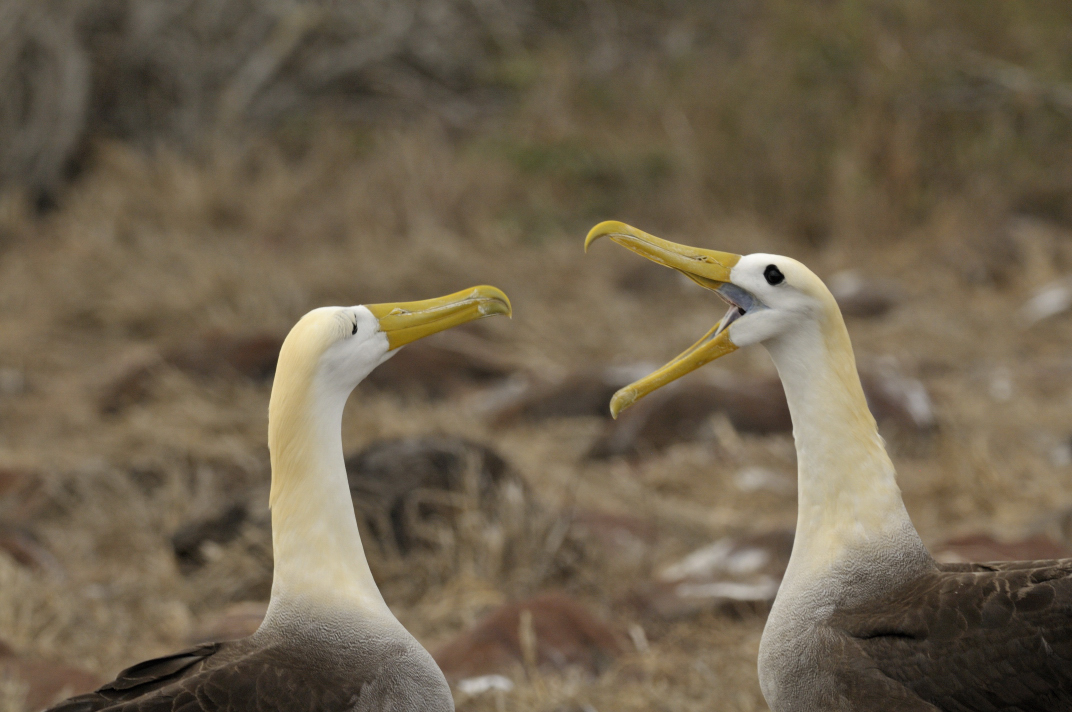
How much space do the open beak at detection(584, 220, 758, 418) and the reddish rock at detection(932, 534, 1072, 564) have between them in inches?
58.7

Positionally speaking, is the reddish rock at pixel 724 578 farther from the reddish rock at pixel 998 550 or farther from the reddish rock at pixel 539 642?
the reddish rock at pixel 998 550

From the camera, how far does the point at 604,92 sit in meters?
11.1

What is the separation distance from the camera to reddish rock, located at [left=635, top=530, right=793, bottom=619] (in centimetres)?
366

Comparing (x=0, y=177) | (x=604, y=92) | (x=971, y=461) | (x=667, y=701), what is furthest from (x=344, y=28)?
(x=667, y=701)

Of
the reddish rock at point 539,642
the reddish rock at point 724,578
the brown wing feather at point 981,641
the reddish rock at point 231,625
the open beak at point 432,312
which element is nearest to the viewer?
the brown wing feather at point 981,641

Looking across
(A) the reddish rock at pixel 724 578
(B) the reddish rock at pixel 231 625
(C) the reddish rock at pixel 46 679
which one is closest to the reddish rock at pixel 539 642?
(A) the reddish rock at pixel 724 578

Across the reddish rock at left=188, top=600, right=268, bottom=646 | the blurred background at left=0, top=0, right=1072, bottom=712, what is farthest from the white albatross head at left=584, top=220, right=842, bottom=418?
the reddish rock at left=188, top=600, right=268, bottom=646

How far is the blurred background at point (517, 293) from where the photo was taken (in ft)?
12.7

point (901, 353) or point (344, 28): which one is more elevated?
point (344, 28)

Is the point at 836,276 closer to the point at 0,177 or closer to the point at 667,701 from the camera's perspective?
the point at 667,701

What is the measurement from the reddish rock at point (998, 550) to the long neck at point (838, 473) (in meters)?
1.29

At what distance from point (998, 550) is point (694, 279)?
176 cm

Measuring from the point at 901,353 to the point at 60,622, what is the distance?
14.7ft

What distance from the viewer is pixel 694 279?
2.25m
